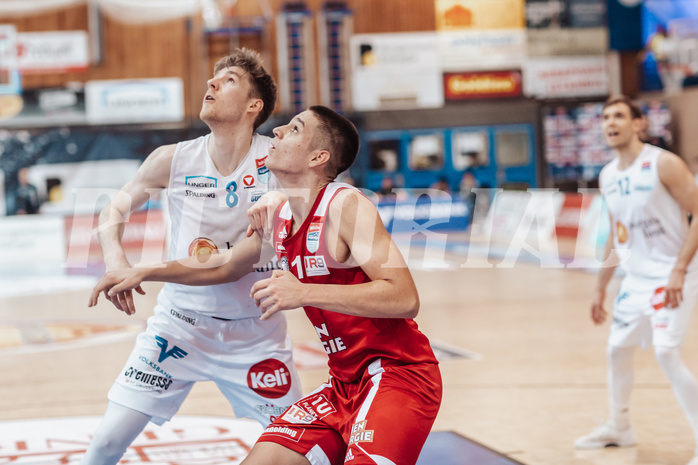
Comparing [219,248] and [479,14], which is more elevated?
[479,14]

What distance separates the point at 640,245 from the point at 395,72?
21308 millimetres

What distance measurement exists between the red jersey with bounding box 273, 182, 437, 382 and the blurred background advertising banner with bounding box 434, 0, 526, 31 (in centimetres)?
2428

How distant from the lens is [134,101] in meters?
25.0

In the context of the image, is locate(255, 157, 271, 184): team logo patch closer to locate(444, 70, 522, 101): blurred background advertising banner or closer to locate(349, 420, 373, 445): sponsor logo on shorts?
locate(349, 420, 373, 445): sponsor logo on shorts

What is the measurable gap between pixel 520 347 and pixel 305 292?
6.09 meters

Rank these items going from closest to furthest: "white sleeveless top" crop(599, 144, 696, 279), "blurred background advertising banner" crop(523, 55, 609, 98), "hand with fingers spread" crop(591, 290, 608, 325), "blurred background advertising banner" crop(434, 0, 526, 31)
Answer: "white sleeveless top" crop(599, 144, 696, 279), "hand with fingers spread" crop(591, 290, 608, 325), "blurred background advertising banner" crop(434, 0, 526, 31), "blurred background advertising banner" crop(523, 55, 609, 98)

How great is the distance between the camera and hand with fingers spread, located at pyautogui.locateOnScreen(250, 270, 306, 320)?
306cm

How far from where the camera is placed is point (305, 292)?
122 inches

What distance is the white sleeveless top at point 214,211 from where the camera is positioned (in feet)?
13.6

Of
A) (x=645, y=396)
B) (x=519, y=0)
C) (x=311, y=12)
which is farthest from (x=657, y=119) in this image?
(x=645, y=396)

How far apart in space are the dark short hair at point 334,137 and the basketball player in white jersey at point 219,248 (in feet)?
2.25

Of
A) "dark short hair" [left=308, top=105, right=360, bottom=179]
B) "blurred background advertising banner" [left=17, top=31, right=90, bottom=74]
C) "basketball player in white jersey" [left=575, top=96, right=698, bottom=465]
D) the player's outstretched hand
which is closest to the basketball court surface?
"basketball player in white jersey" [left=575, top=96, right=698, bottom=465]

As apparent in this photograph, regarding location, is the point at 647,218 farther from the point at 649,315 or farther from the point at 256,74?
the point at 256,74

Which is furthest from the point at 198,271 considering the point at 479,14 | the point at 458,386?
the point at 479,14
